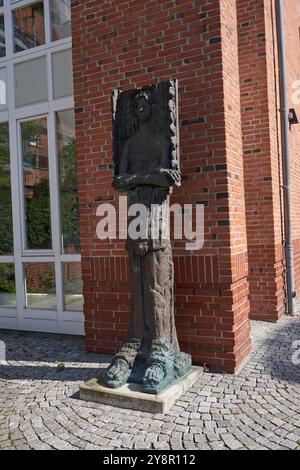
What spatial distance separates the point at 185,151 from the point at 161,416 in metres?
2.44

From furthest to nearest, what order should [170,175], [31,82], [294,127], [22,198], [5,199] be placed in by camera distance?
[294,127]
[5,199]
[22,198]
[31,82]
[170,175]

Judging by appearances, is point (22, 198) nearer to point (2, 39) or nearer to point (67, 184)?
point (67, 184)

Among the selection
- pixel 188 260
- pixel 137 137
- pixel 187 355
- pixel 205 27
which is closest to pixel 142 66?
pixel 205 27

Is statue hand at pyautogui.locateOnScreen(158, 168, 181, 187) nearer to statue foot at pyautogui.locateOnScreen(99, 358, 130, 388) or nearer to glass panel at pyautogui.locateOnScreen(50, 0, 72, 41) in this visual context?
statue foot at pyautogui.locateOnScreen(99, 358, 130, 388)

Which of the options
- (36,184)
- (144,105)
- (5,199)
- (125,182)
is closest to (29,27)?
(36,184)

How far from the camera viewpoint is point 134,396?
10.3ft

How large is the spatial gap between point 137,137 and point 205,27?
52.1 inches

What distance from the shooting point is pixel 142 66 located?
4.26 meters

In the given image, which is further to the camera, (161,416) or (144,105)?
(144,105)

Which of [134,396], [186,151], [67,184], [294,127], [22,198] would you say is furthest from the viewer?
[294,127]

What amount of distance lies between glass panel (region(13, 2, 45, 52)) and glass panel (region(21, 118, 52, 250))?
3.74 feet

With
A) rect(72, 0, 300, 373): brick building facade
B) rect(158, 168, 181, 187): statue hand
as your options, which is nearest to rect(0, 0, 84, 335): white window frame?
rect(72, 0, 300, 373): brick building facade

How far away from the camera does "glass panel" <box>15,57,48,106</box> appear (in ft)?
18.5

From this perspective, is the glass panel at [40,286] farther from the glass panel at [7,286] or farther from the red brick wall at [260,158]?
the red brick wall at [260,158]
